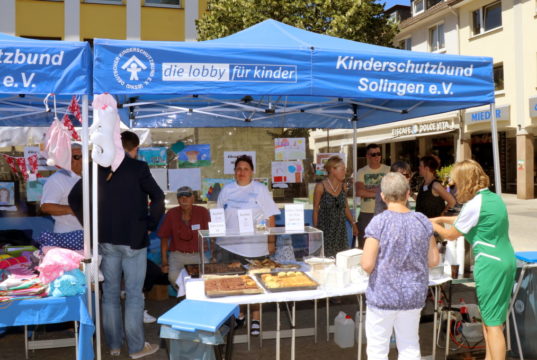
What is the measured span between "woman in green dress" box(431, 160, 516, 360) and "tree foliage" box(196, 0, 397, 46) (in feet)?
34.9

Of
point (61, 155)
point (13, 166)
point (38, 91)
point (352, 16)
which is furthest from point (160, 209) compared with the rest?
point (352, 16)

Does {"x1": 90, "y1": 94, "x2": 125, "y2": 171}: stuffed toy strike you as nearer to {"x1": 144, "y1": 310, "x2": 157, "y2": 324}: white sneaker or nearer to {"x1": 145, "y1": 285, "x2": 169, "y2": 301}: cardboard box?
{"x1": 144, "y1": 310, "x2": 157, "y2": 324}: white sneaker

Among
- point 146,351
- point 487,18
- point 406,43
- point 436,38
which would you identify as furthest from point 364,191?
point 406,43

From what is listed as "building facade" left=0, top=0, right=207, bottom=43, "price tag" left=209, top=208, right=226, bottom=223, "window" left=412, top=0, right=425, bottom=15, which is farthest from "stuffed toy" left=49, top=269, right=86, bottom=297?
"window" left=412, top=0, right=425, bottom=15

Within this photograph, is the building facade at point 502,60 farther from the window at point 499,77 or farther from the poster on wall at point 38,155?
the poster on wall at point 38,155

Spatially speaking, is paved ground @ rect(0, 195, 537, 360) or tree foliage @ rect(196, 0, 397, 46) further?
tree foliage @ rect(196, 0, 397, 46)

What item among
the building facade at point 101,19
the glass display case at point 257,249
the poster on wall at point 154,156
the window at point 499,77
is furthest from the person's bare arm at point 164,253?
the window at point 499,77

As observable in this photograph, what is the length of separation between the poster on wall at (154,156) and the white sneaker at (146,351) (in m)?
3.01

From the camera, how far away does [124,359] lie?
3.70 m

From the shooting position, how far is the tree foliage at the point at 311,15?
13.1 m

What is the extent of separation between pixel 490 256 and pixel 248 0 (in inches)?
473

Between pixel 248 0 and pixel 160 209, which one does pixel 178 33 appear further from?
pixel 160 209

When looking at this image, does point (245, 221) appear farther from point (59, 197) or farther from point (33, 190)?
point (33, 190)

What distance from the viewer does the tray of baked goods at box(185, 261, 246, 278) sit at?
357 cm
